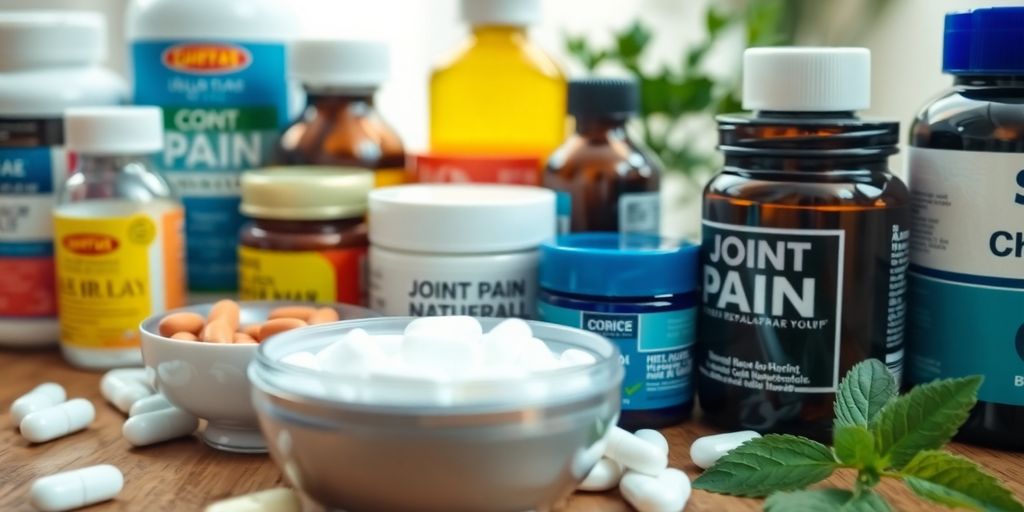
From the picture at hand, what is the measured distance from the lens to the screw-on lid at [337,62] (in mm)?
938

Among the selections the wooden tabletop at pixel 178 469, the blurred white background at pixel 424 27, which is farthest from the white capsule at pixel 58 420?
the blurred white background at pixel 424 27

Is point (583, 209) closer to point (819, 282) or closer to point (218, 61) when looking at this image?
point (819, 282)

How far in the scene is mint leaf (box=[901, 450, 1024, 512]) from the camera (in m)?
Answer: 0.57

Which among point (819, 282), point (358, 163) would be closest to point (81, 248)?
point (358, 163)

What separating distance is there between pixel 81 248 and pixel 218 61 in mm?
210

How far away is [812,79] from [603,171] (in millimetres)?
217

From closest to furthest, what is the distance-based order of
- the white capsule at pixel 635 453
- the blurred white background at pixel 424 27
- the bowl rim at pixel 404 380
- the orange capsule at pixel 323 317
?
the bowl rim at pixel 404 380 → the white capsule at pixel 635 453 → the orange capsule at pixel 323 317 → the blurred white background at pixel 424 27

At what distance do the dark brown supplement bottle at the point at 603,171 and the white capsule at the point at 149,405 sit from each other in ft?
1.06

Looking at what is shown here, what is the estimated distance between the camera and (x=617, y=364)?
59cm

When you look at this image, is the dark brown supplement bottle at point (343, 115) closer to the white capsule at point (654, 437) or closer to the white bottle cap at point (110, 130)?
the white bottle cap at point (110, 130)

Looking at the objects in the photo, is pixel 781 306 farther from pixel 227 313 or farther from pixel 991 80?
pixel 227 313

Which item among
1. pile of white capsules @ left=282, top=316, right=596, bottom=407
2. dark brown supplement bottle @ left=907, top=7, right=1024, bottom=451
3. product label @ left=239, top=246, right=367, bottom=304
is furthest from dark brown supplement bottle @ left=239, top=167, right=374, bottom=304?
dark brown supplement bottle @ left=907, top=7, right=1024, bottom=451

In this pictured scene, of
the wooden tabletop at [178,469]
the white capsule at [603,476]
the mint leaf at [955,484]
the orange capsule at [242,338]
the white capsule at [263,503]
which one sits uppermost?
the orange capsule at [242,338]

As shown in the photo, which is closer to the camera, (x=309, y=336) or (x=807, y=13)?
(x=309, y=336)
